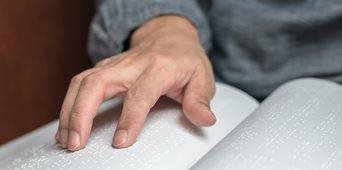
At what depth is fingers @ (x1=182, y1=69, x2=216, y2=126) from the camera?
16.6 inches

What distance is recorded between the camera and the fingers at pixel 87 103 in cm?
40

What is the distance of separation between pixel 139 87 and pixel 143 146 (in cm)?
6

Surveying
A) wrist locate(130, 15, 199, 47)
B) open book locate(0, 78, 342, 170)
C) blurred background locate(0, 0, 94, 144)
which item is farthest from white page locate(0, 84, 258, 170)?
blurred background locate(0, 0, 94, 144)

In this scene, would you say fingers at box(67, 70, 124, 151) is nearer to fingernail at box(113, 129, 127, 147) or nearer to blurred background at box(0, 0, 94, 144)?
fingernail at box(113, 129, 127, 147)

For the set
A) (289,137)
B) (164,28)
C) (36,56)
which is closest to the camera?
(289,137)

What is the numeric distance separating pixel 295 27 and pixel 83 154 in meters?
0.29

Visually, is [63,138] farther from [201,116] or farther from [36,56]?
[36,56]

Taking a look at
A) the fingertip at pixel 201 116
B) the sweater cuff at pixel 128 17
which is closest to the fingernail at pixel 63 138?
the fingertip at pixel 201 116

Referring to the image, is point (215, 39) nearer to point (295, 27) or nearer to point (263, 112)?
point (295, 27)

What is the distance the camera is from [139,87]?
0.44m

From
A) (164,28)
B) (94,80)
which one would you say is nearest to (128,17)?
(164,28)

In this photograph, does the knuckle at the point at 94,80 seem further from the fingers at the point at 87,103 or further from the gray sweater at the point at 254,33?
the gray sweater at the point at 254,33

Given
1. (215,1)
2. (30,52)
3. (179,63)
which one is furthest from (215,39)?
(30,52)

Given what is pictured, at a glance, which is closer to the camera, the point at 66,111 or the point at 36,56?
the point at 66,111
